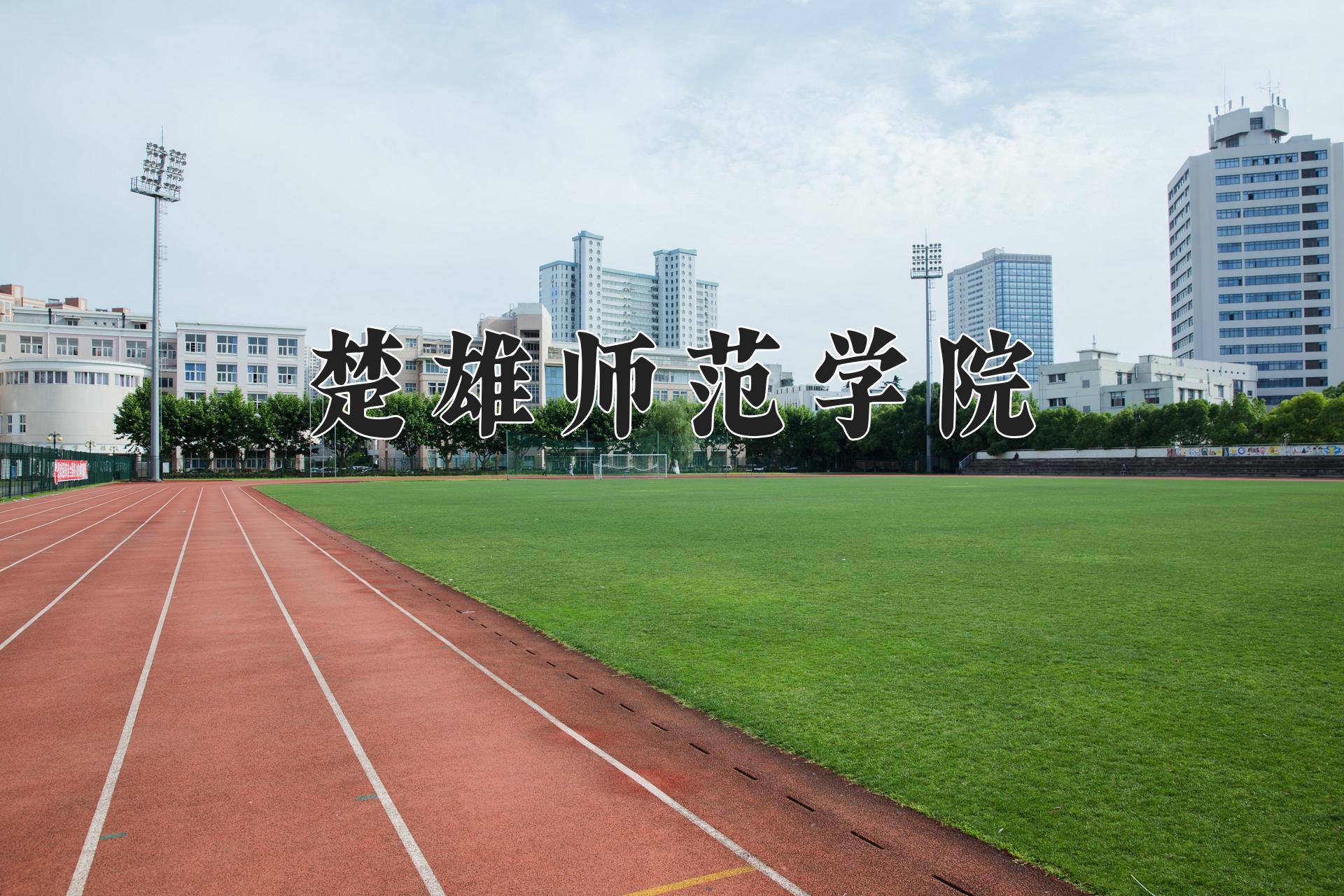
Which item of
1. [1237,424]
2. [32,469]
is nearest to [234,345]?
[32,469]

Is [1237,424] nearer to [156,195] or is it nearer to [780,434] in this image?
[780,434]

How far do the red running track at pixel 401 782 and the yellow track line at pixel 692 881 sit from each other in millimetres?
12

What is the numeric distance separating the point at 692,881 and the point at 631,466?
6539 centimetres

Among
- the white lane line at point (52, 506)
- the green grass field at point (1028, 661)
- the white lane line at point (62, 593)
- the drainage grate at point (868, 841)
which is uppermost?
the green grass field at point (1028, 661)

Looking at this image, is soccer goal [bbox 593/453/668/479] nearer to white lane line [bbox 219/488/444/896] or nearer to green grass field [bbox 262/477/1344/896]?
green grass field [bbox 262/477/1344/896]

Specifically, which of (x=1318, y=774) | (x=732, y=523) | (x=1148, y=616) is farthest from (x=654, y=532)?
(x=1318, y=774)

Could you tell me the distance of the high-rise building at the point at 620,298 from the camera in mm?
176875

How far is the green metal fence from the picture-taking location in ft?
109

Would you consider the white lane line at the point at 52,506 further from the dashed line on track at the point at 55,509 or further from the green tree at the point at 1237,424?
the green tree at the point at 1237,424

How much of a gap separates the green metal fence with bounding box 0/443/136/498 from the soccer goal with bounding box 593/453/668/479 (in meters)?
33.8

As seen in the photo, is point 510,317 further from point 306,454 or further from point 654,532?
point 654,532

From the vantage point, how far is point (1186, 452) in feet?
189

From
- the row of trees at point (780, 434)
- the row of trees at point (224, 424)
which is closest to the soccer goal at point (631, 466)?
the row of trees at point (780, 434)

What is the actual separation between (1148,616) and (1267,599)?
2013mm
